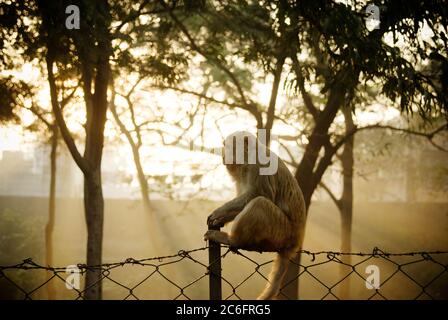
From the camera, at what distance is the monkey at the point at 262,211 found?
365 centimetres

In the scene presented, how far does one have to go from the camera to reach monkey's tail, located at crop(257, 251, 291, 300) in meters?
3.60

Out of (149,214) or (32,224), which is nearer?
(149,214)

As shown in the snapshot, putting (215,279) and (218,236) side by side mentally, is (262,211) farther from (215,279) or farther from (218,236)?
(215,279)

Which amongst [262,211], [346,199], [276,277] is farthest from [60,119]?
[346,199]

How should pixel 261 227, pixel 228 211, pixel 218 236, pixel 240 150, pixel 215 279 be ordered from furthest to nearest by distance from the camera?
pixel 240 150
pixel 228 211
pixel 261 227
pixel 218 236
pixel 215 279

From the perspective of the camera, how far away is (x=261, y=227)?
370 cm

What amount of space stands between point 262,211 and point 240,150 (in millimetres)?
898

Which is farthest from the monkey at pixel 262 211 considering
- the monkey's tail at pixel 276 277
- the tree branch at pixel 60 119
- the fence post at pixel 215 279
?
the tree branch at pixel 60 119

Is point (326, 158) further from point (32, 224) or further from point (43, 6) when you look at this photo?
point (32, 224)

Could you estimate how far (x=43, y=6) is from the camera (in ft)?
15.3

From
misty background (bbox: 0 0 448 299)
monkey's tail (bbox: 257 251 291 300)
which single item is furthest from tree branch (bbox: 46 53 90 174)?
monkey's tail (bbox: 257 251 291 300)

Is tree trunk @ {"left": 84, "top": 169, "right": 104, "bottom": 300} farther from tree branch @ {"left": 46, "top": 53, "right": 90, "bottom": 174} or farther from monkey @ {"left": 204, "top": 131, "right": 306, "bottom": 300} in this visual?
monkey @ {"left": 204, "top": 131, "right": 306, "bottom": 300}
